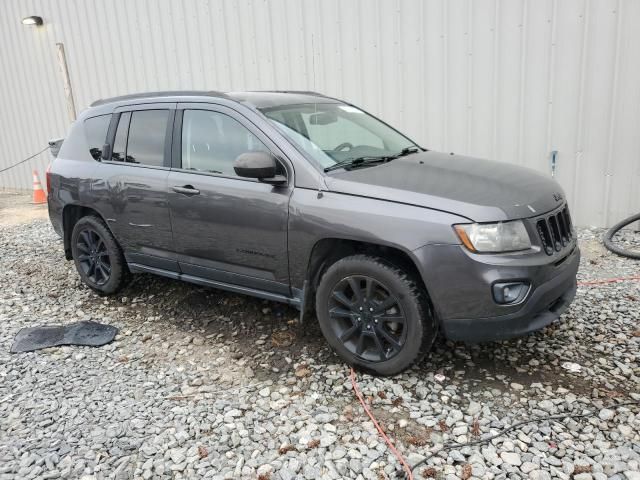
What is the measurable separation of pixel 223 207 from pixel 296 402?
144 cm

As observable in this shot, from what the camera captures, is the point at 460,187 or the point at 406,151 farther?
the point at 406,151

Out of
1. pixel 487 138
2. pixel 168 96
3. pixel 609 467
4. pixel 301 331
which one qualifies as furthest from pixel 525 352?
pixel 487 138

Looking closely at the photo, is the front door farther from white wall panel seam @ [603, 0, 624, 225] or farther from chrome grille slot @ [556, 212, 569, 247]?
white wall panel seam @ [603, 0, 624, 225]

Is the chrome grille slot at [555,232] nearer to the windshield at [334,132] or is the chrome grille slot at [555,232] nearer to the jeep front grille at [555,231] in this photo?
the jeep front grille at [555,231]

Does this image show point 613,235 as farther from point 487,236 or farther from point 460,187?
point 487,236

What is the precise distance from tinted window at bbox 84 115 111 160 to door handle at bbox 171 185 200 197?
1.18m

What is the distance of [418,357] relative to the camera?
3.18 m

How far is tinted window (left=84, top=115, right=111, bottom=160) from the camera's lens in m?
4.67

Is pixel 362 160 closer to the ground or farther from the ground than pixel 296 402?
farther from the ground

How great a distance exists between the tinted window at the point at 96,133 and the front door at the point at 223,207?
39.6 inches

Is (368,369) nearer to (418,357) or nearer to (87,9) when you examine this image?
Answer: (418,357)

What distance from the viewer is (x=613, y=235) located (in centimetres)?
585

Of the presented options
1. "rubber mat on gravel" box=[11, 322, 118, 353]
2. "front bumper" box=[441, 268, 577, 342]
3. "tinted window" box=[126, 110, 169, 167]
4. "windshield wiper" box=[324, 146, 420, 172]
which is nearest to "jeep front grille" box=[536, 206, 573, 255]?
"front bumper" box=[441, 268, 577, 342]

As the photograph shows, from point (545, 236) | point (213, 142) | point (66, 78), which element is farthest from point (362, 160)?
point (66, 78)
